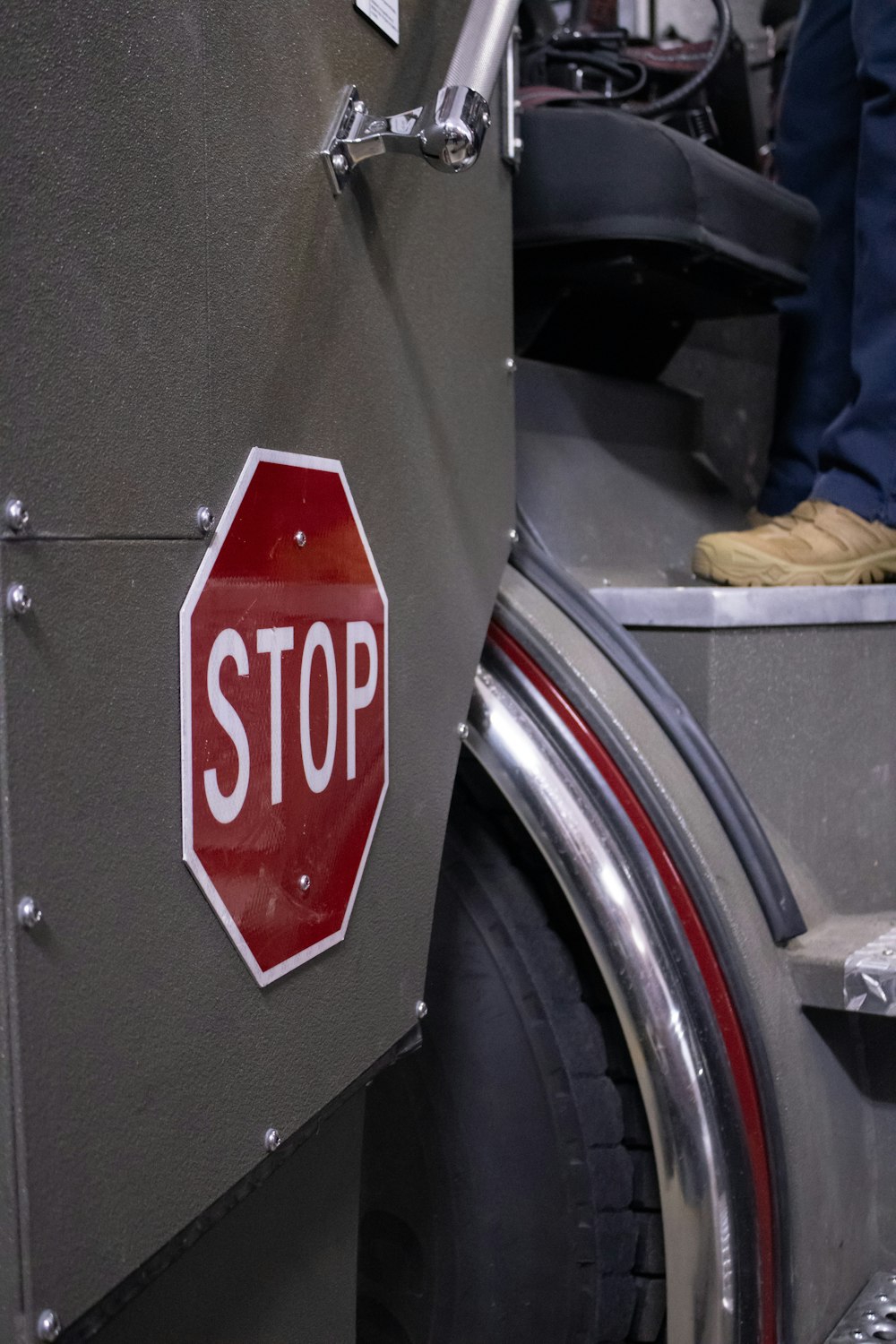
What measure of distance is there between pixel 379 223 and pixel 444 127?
0.13 m

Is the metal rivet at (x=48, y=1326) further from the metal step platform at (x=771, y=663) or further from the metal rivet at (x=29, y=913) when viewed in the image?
the metal step platform at (x=771, y=663)

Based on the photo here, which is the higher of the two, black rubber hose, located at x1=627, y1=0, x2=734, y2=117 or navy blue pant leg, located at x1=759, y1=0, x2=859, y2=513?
black rubber hose, located at x1=627, y1=0, x2=734, y2=117

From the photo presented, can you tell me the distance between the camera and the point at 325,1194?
844mm

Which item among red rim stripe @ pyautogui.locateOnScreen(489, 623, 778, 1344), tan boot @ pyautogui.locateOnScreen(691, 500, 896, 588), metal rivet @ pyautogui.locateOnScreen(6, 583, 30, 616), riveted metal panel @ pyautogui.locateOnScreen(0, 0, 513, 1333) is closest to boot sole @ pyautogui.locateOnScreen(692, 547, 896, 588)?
tan boot @ pyautogui.locateOnScreen(691, 500, 896, 588)

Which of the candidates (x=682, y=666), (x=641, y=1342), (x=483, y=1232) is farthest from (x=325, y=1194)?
(x=682, y=666)

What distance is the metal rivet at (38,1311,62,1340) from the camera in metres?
0.51

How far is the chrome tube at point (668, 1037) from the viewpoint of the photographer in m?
0.94

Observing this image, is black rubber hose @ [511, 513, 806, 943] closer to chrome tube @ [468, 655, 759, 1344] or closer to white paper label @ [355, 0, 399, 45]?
chrome tube @ [468, 655, 759, 1344]

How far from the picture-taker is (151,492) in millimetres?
576

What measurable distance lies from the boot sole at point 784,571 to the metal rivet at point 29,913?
2.83 ft

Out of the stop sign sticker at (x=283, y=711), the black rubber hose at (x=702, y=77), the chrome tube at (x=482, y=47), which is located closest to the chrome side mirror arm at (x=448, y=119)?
the chrome tube at (x=482, y=47)

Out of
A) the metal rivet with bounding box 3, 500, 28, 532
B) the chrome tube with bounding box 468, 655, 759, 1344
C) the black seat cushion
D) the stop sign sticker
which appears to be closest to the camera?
the metal rivet with bounding box 3, 500, 28, 532

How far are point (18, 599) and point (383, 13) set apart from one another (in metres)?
0.51

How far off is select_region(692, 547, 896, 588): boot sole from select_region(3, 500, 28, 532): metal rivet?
0.85 metres
